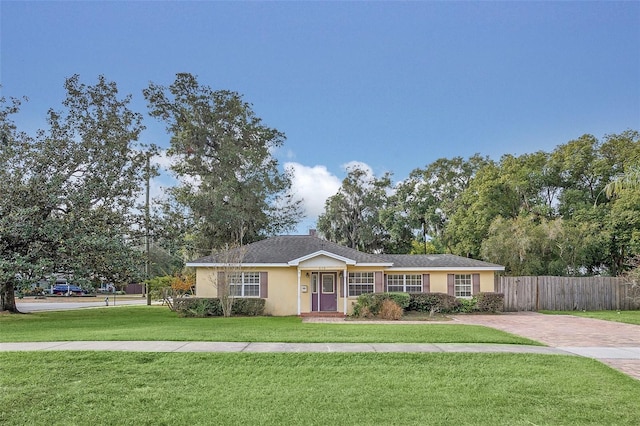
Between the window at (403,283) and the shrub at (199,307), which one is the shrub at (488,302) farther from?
the shrub at (199,307)

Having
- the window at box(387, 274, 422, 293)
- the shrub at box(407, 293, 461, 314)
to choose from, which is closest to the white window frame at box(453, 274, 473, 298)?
the shrub at box(407, 293, 461, 314)

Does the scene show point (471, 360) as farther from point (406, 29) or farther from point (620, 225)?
point (620, 225)

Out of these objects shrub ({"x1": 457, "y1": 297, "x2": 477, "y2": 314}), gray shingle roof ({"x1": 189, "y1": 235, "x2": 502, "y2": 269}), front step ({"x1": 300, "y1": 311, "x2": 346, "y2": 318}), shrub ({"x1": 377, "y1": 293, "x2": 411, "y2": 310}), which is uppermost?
gray shingle roof ({"x1": 189, "y1": 235, "x2": 502, "y2": 269})

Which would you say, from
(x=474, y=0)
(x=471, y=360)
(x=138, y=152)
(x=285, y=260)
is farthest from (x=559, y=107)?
(x=138, y=152)

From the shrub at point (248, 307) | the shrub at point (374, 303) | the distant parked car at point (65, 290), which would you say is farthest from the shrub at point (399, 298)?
the distant parked car at point (65, 290)

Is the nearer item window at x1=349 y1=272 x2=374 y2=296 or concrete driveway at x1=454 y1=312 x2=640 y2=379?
concrete driveway at x1=454 y1=312 x2=640 y2=379

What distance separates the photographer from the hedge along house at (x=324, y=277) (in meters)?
21.5

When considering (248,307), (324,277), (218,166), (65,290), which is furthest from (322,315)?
(65,290)

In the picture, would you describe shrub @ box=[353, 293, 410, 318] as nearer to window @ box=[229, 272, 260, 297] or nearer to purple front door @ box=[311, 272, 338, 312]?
purple front door @ box=[311, 272, 338, 312]

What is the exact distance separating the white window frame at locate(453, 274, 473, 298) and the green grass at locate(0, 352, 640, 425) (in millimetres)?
14677

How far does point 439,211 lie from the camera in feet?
127

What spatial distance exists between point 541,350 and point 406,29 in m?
10.6

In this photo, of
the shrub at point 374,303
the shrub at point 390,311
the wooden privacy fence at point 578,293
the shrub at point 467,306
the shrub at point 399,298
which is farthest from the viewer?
the wooden privacy fence at point 578,293

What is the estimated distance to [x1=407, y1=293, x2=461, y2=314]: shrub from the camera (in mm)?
21844
